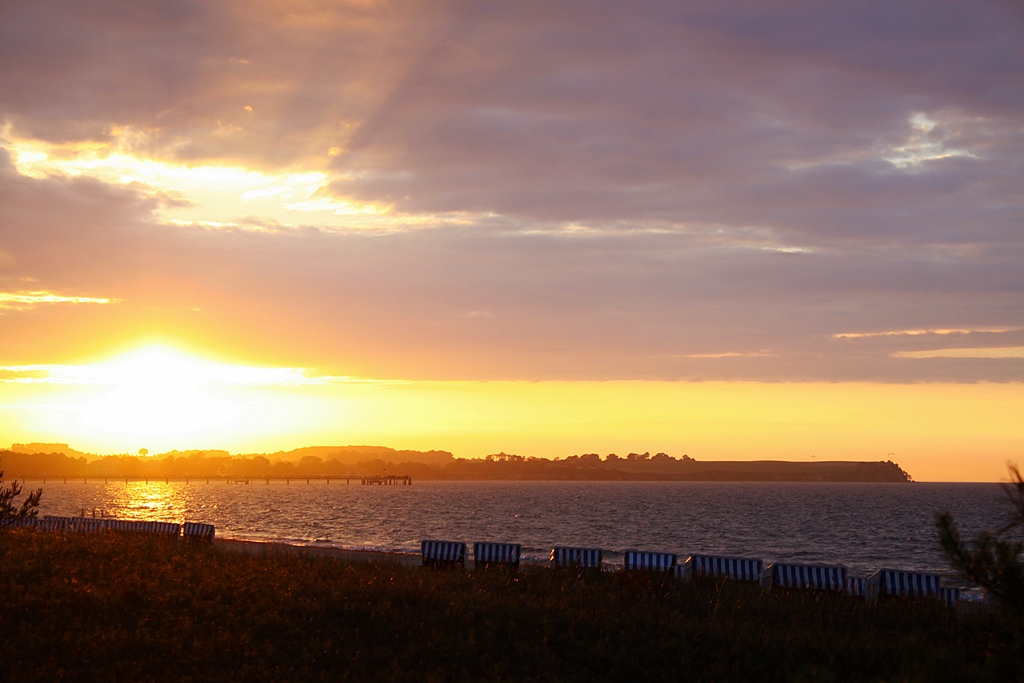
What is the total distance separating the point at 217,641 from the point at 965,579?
12.7 m

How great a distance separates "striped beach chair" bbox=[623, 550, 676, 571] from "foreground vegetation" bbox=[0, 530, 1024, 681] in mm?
2952

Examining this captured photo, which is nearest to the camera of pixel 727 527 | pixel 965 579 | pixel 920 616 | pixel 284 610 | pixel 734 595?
pixel 965 579

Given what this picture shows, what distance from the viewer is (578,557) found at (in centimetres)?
2805

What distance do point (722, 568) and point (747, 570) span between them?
750mm

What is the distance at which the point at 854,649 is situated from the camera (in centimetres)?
1596

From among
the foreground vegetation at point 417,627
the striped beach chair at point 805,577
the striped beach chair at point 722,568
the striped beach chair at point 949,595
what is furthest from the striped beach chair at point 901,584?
the striped beach chair at point 722,568

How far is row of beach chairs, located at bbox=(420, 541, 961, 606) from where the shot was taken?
23.6 m

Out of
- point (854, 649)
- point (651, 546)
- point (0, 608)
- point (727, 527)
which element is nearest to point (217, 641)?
point (0, 608)

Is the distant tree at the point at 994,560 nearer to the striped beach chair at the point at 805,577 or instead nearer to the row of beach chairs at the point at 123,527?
the striped beach chair at the point at 805,577

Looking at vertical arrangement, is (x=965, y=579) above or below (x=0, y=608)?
above

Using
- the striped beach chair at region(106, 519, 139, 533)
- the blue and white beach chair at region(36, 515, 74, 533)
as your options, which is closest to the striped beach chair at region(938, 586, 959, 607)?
the striped beach chair at region(106, 519, 139, 533)

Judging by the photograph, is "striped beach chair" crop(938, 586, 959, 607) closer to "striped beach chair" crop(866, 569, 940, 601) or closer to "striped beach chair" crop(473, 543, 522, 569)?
"striped beach chair" crop(866, 569, 940, 601)

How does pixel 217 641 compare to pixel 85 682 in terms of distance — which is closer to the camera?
pixel 85 682

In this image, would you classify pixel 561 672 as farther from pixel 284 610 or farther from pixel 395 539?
pixel 395 539
